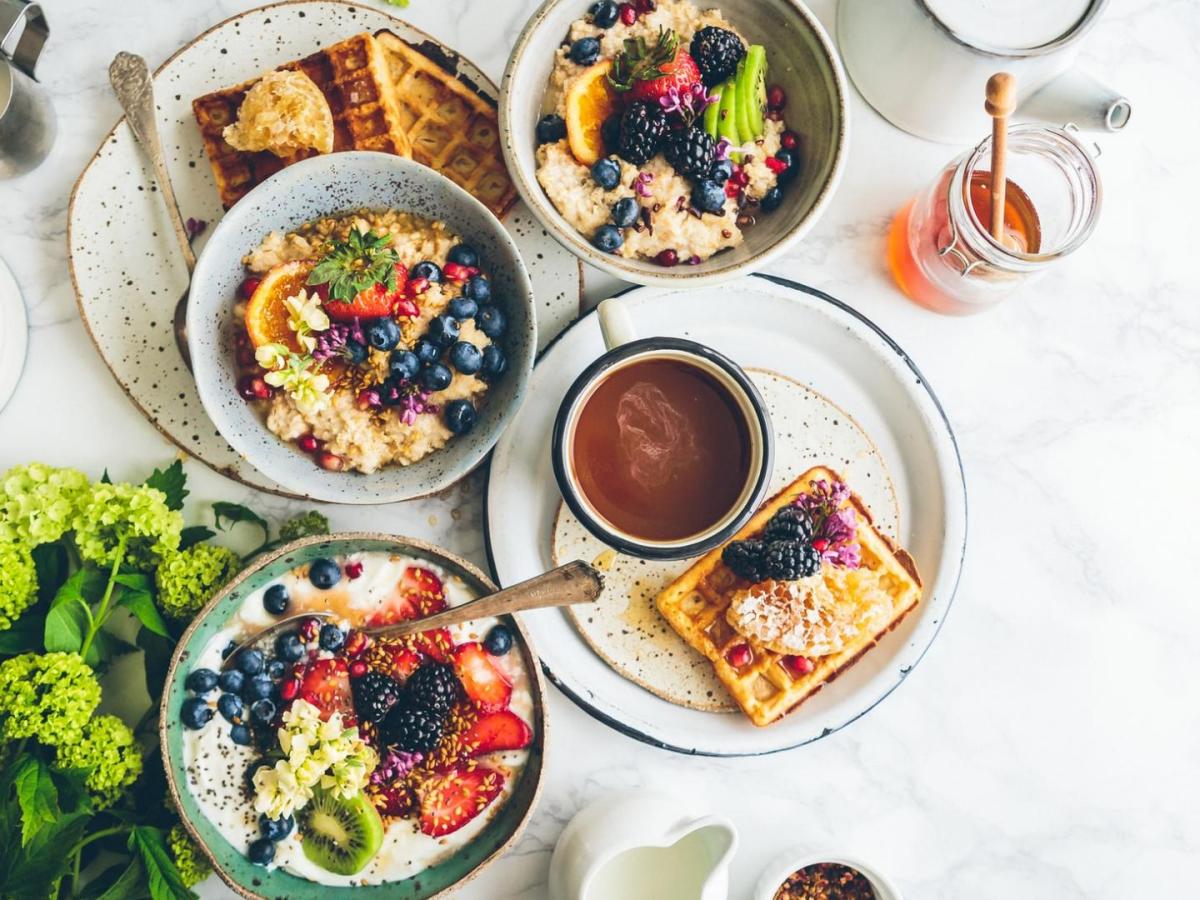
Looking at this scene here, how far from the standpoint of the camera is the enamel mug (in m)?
2.03

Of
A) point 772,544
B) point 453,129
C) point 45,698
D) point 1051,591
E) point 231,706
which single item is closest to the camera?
point 45,698

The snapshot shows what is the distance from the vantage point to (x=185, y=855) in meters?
2.08

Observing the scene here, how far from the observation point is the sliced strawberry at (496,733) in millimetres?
2115

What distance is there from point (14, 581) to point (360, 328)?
34.0 inches

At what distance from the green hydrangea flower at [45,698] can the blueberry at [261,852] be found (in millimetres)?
411

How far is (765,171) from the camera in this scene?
2.09 metres

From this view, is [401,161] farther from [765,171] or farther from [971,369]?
[971,369]

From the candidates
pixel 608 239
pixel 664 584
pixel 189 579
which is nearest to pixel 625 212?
pixel 608 239

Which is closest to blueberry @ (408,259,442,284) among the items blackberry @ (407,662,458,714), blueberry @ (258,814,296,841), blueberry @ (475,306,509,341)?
blueberry @ (475,306,509,341)

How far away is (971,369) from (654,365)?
838mm

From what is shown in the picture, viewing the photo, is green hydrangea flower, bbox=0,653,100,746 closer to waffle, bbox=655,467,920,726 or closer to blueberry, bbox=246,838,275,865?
blueberry, bbox=246,838,275,865

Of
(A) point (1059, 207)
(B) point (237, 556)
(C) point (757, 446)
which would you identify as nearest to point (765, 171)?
(C) point (757, 446)

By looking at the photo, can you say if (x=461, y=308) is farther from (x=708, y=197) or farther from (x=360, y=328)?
(x=708, y=197)

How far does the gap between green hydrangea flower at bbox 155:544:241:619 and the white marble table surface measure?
914 mm
